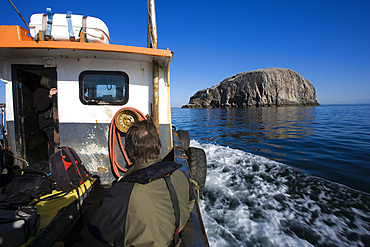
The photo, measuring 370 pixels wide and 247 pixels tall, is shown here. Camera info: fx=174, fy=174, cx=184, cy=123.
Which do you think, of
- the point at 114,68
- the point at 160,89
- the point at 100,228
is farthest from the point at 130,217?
the point at 114,68

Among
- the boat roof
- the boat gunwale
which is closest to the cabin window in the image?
the boat roof

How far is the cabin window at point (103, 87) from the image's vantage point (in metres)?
3.56

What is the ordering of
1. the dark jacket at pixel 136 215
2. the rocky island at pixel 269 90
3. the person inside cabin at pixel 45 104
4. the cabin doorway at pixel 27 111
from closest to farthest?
1. the dark jacket at pixel 136 215
2. the cabin doorway at pixel 27 111
3. the person inside cabin at pixel 45 104
4. the rocky island at pixel 269 90

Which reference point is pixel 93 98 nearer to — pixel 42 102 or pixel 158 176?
pixel 42 102

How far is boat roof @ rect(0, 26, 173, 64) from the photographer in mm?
2795

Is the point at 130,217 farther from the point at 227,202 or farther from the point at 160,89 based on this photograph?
the point at 227,202

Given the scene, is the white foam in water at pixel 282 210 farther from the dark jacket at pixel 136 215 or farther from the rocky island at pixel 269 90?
the rocky island at pixel 269 90

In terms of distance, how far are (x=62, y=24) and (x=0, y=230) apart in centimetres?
305

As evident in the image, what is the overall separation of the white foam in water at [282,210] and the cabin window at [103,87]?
3056mm

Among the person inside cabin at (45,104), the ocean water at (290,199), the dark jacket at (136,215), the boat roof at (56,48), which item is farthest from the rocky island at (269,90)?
the dark jacket at (136,215)

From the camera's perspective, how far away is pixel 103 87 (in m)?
3.64

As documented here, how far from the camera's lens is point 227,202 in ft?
13.2

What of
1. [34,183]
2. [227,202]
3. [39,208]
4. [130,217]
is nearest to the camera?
[130,217]

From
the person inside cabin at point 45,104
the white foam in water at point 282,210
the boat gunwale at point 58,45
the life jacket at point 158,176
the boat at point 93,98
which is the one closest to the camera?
the life jacket at point 158,176
